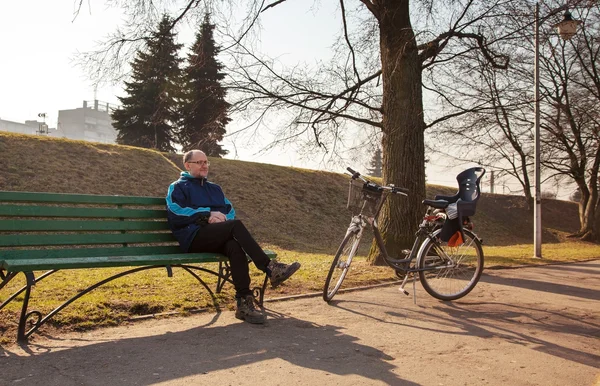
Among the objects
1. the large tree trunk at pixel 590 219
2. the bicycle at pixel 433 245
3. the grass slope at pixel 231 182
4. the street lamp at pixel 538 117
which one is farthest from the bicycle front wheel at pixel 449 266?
the large tree trunk at pixel 590 219

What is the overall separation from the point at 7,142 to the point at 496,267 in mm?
13629

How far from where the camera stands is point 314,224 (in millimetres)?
Answer: 17984

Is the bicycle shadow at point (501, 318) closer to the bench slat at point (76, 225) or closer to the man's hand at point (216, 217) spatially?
the man's hand at point (216, 217)

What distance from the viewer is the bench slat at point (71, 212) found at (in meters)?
4.64

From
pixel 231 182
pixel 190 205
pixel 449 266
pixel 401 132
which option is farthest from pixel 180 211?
pixel 231 182

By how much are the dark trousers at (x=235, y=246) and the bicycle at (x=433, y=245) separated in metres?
0.92

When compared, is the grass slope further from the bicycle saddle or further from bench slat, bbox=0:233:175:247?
bench slat, bbox=0:233:175:247

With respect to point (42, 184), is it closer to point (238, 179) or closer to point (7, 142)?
point (7, 142)

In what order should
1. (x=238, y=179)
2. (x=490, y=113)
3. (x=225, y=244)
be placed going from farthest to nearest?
(x=238, y=179)
(x=490, y=113)
(x=225, y=244)

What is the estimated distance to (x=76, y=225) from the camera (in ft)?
16.5

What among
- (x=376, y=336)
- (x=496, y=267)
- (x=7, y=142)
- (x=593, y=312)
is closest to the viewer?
(x=376, y=336)

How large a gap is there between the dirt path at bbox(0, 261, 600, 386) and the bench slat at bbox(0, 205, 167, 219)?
3.61 feet

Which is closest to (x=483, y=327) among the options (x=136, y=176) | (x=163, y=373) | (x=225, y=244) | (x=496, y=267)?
(x=225, y=244)

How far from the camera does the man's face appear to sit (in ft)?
18.2
